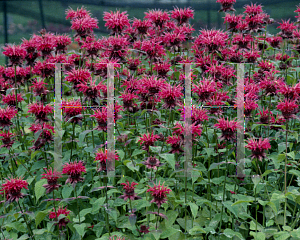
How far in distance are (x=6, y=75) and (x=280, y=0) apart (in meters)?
4.76

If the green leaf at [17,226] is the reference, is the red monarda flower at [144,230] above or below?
above

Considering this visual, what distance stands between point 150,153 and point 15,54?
1.23 metres

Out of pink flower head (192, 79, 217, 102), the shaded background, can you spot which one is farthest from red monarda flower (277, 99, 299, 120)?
the shaded background

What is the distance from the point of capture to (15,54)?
8.37ft

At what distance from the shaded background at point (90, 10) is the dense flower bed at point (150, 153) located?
3.08 m

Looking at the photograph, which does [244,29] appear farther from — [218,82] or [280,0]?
[280,0]

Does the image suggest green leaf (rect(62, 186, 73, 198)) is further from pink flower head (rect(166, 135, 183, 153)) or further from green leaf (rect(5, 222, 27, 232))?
pink flower head (rect(166, 135, 183, 153))

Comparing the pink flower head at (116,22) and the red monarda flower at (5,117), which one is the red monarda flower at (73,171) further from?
the pink flower head at (116,22)

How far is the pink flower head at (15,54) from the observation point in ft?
8.34

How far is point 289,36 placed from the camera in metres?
3.34

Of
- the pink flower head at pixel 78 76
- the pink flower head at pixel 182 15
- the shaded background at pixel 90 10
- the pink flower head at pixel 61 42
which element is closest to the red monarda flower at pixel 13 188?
the pink flower head at pixel 78 76

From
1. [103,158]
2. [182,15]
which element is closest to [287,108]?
[103,158]

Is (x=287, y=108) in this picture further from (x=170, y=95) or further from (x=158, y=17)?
(x=158, y=17)

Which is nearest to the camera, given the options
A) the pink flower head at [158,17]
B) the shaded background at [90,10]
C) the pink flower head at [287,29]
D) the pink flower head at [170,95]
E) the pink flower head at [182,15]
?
the pink flower head at [170,95]
